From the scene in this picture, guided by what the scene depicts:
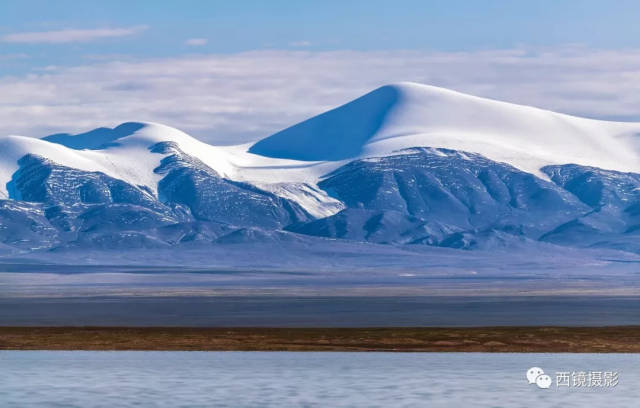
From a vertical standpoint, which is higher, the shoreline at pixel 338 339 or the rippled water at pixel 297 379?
the rippled water at pixel 297 379

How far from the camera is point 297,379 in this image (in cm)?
5216

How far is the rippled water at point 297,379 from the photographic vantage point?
150ft

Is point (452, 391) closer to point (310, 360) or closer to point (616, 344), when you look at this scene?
point (310, 360)

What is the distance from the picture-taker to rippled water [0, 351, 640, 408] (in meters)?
45.6

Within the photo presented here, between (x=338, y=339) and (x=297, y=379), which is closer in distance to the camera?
(x=297, y=379)

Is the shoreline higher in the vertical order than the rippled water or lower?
lower

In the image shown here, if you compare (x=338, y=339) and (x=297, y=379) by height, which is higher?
(x=297, y=379)

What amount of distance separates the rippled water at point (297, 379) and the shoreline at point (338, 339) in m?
2.94

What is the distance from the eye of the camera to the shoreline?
6838cm

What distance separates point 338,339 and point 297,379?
20.0 meters

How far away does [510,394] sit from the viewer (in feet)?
156

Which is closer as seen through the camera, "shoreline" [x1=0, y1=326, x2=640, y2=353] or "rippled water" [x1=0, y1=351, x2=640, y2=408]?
"rippled water" [x1=0, y1=351, x2=640, y2=408]

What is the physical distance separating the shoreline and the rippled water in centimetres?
294

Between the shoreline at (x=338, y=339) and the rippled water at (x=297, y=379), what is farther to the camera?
the shoreline at (x=338, y=339)
